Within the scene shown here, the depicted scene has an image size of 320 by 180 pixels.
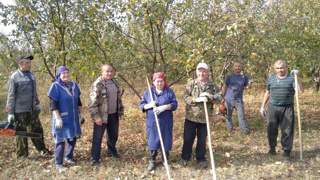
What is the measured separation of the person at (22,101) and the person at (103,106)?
1.17m

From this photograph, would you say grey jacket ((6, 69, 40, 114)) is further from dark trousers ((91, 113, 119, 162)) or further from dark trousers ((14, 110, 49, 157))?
dark trousers ((91, 113, 119, 162))

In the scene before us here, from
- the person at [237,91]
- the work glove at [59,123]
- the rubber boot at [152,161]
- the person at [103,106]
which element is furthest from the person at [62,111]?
the person at [237,91]

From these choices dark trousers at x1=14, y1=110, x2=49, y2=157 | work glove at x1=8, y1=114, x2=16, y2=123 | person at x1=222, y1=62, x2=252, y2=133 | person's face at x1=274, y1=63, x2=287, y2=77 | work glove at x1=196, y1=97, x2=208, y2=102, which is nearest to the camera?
work glove at x1=196, y1=97, x2=208, y2=102

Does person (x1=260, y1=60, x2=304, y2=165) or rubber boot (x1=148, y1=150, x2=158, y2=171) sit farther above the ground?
person (x1=260, y1=60, x2=304, y2=165)

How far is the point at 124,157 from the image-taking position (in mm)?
4547

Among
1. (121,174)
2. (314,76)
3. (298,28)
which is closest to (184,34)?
(121,174)

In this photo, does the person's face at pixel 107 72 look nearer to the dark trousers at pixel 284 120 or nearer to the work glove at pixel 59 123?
the work glove at pixel 59 123

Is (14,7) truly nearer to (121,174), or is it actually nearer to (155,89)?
(155,89)

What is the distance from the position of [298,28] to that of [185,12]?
4.05 meters

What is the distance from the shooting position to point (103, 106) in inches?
154

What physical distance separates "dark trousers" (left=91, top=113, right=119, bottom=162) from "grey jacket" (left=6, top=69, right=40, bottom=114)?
4.15ft

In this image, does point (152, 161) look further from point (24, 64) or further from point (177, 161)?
point (24, 64)

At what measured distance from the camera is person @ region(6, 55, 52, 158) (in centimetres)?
386

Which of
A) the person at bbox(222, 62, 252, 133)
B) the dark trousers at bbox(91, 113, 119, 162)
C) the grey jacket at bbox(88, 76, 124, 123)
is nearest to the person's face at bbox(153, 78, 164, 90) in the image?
the grey jacket at bbox(88, 76, 124, 123)
